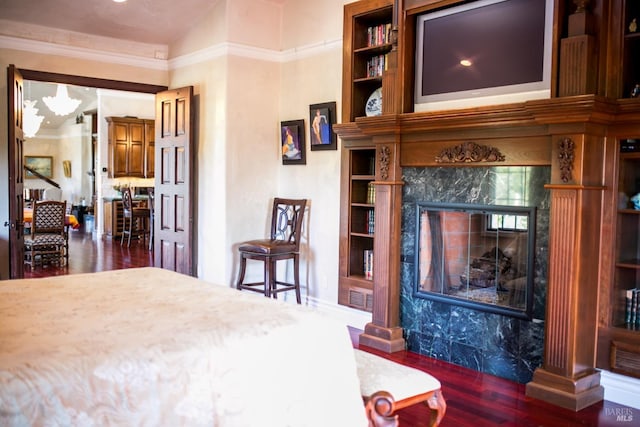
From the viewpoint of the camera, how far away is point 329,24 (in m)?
5.20

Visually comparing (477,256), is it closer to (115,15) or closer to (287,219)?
(287,219)

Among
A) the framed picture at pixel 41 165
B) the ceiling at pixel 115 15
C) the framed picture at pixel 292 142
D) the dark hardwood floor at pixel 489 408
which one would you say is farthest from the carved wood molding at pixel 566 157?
the framed picture at pixel 41 165

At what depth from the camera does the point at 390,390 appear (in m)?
2.23

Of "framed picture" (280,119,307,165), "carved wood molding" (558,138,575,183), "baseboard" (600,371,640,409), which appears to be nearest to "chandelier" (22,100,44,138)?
"framed picture" (280,119,307,165)

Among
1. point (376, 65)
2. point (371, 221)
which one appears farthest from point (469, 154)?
point (376, 65)

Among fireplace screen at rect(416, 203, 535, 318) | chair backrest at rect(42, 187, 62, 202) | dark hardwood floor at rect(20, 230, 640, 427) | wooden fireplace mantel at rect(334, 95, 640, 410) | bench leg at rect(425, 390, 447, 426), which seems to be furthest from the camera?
chair backrest at rect(42, 187, 62, 202)

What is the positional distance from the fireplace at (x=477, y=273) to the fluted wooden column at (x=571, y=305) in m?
0.19

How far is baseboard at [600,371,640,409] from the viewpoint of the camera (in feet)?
10.8

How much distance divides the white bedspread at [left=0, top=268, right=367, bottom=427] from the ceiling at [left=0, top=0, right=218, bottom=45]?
3.93m

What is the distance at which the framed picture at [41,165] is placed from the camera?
16.3 metres

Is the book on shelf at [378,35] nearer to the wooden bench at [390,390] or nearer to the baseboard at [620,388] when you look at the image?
the baseboard at [620,388]

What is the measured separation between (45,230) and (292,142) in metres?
4.30

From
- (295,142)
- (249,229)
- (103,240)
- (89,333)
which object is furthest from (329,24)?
(103,240)

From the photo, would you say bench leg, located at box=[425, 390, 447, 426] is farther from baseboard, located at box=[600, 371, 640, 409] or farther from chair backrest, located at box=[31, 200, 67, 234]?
chair backrest, located at box=[31, 200, 67, 234]
